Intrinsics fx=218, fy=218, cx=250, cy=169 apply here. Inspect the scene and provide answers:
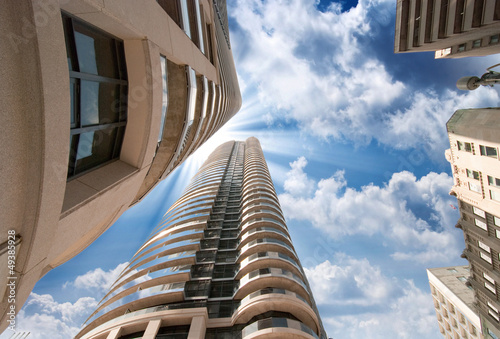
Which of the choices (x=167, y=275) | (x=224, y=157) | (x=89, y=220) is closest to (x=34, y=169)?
(x=89, y=220)

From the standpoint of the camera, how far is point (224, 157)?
62.2 meters

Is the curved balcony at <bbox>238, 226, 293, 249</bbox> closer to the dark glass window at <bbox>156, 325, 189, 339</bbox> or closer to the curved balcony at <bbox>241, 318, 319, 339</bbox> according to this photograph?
the curved balcony at <bbox>241, 318, 319, 339</bbox>

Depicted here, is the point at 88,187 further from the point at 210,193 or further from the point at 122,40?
the point at 210,193

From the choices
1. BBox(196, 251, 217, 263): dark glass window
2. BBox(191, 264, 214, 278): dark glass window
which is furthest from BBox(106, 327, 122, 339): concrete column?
BBox(196, 251, 217, 263): dark glass window

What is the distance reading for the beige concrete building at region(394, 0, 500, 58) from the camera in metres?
18.1

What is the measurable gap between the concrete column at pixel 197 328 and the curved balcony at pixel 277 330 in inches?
94.5

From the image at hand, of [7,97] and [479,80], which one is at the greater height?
[479,80]

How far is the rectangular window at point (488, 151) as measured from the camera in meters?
17.8

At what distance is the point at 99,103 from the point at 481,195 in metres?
29.0

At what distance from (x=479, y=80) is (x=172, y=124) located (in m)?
28.4

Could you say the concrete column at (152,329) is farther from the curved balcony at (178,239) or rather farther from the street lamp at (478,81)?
the street lamp at (478,81)

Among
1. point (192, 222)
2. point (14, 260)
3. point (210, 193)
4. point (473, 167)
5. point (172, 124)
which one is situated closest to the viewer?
point (14, 260)

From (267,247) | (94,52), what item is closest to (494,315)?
(267,247)

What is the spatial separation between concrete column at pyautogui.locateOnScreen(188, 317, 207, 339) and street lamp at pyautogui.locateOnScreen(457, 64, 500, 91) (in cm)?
3090
